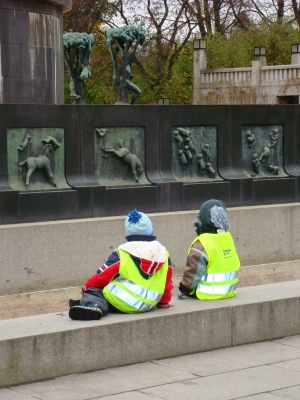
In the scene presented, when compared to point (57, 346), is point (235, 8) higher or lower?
higher

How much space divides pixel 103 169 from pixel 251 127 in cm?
247

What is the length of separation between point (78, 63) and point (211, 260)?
18.8 ft

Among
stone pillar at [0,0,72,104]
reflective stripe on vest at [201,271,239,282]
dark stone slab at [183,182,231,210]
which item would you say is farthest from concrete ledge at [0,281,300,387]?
stone pillar at [0,0,72,104]

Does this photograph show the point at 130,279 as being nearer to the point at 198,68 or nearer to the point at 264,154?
the point at 264,154

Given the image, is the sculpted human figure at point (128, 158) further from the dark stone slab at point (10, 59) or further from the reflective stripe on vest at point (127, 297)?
the reflective stripe on vest at point (127, 297)

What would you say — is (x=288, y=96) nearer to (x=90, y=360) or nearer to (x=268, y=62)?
(x=268, y=62)

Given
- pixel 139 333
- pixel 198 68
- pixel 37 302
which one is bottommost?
pixel 37 302

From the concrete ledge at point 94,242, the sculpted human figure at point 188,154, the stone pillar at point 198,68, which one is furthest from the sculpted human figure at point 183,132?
the stone pillar at point 198,68

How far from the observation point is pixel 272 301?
786 centimetres

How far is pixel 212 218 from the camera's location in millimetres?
7707

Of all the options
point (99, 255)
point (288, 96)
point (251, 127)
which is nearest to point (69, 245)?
point (99, 255)

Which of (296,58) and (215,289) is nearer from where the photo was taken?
(215,289)

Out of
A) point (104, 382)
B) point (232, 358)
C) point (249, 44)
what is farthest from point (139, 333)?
point (249, 44)

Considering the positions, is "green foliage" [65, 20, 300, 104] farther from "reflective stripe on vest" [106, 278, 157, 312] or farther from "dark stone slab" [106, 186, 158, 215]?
"reflective stripe on vest" [106, 278, 157, 312]
